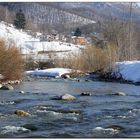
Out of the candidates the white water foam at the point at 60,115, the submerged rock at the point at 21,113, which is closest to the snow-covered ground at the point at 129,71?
the white water foam at the point at 60,115

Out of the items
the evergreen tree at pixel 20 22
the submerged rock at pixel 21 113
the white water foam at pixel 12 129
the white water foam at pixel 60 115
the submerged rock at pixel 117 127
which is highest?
the evergreen tree at pixel 20 22

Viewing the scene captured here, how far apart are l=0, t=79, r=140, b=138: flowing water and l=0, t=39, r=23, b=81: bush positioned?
502 centimetres

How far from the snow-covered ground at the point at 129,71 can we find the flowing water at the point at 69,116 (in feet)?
24.7

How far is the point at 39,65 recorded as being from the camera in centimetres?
4028

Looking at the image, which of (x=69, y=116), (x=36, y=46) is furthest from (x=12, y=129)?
(x=36, y=46)

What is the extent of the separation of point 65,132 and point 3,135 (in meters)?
1.34

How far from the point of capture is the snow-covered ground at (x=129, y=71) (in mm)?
24938

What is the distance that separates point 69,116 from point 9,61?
441 inches

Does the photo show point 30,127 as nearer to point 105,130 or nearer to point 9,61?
point 105,130

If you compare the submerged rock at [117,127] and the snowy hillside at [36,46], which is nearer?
the submerged rock at [117,127]

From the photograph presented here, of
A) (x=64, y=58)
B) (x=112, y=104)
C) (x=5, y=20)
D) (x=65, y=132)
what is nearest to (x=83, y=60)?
(x=64, y=58)

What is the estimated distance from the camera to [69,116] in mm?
11984

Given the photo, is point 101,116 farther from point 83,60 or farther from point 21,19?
point 21,19

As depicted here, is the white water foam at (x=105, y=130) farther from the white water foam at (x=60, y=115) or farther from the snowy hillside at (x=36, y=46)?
the snowy hillside at (x=36, y=46)
